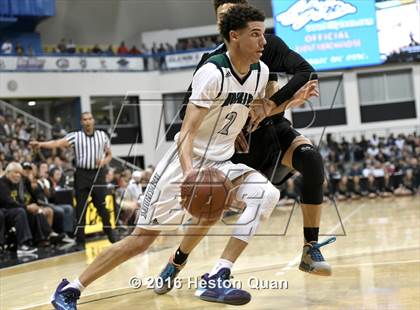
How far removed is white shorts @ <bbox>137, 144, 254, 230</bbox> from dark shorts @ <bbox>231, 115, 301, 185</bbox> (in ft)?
1.99

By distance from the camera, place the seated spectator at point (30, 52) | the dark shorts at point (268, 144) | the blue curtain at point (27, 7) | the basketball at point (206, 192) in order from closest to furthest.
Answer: the basketball at point (206, 192), the dark shorts at point (268, 144), the seated spectator at point (30, 52), the blue curtain at point (27, 7)

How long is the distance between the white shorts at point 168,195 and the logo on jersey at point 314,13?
16938 mm

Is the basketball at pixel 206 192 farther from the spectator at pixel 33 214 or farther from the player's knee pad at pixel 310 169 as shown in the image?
the spectator at pixel 33 214

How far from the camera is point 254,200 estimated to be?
4004mm

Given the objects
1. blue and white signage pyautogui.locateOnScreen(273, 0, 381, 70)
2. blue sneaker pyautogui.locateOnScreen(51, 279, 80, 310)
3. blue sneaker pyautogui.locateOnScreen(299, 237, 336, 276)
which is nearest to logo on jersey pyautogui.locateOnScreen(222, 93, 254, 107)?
blue sneaker pyautogui.locateOnScreen(299, 237, 336, 276)

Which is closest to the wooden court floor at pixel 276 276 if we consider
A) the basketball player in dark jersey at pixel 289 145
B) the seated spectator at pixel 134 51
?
the basketball player in dark jersey at pixel 289 145

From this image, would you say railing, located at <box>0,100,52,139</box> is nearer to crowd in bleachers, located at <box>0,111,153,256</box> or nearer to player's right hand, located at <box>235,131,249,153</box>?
crowd in bleachers, located at <box>0,111,153,256</box>

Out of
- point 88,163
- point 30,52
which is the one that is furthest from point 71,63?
point 88,163

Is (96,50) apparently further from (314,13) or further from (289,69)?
(289,69)

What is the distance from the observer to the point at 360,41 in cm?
2133

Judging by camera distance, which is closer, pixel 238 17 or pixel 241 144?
pixel 238 17

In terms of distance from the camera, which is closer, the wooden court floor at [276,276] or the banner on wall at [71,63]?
the wooden court floor at [276,276]

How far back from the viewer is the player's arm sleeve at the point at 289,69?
4.31 metres

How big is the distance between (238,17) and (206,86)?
454 millimetres
